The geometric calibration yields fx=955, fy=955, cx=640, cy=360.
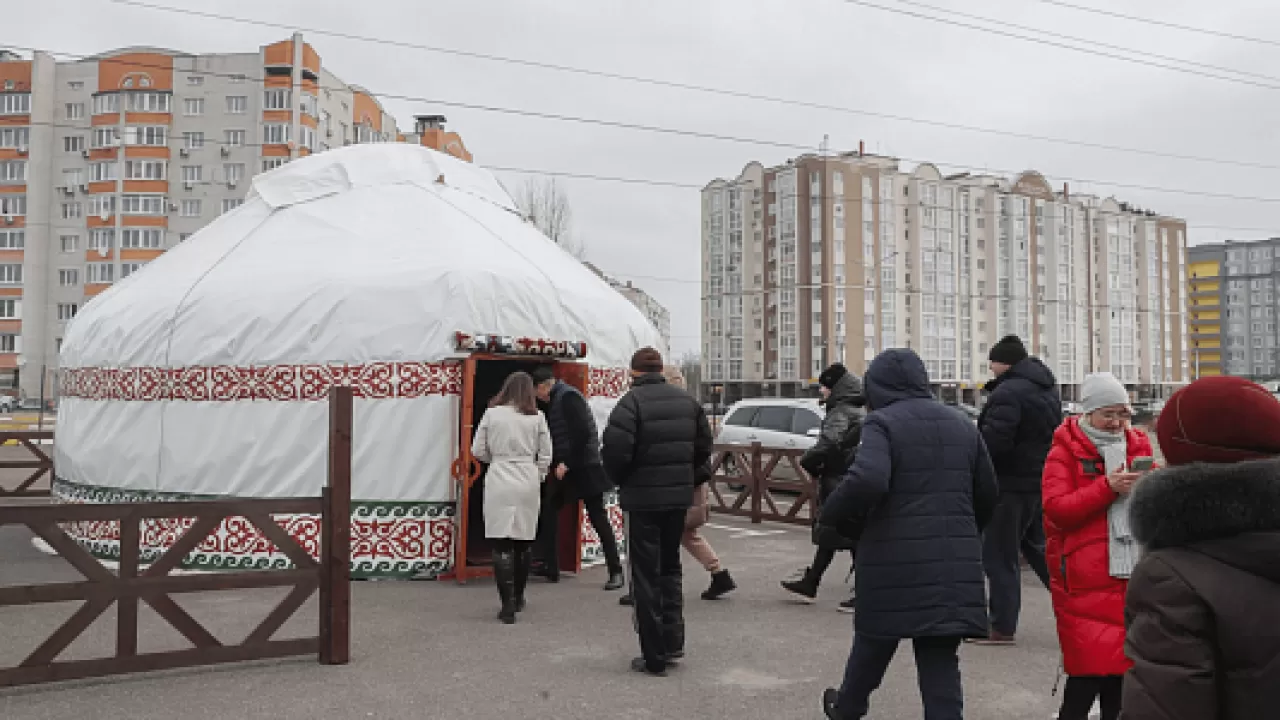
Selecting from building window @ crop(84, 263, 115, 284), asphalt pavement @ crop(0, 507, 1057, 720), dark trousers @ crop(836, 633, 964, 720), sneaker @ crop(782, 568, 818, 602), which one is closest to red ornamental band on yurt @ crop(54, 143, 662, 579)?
asphalt pavement @ crop(0, 507, 1057, 720)

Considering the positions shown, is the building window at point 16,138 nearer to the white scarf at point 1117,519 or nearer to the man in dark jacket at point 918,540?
the man in dark jacket at point 918,540

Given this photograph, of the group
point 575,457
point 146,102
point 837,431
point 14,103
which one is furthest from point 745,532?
point 14,103

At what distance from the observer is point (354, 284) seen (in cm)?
832

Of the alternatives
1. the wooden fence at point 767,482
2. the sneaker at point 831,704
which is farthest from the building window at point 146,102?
the sneaker at point 831,704

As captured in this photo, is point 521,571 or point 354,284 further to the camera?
point 354,284

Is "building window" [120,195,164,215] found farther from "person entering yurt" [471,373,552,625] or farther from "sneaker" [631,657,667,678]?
"sneaker" [631,657,667,678]

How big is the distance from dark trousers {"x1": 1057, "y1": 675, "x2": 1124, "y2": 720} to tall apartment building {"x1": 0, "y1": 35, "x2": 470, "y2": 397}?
48.2m

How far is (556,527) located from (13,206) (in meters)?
54.8

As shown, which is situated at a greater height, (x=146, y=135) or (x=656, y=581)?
(x=146, y=135)

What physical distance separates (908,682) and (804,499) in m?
6.64

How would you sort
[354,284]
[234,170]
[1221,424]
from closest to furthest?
[1221,424] < [354,284] < [234,170]

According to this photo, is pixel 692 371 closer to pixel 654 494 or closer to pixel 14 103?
pixel 14 103

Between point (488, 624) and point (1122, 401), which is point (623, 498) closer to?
point (488, 624)

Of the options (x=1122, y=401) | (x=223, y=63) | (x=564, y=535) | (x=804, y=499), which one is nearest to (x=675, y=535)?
(x=1122, y=401)
